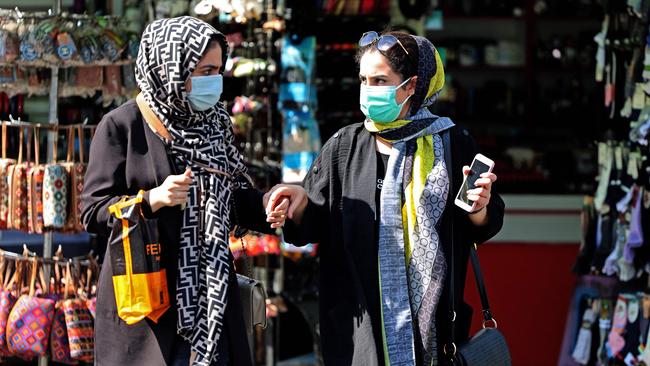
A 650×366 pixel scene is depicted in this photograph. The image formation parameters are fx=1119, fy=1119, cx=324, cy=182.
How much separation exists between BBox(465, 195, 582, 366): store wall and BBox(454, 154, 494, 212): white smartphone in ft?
10.9

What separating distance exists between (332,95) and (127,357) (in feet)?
9.50

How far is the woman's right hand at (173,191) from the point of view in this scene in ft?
10.2

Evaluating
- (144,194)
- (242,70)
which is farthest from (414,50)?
(242,70)

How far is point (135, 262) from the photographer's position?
321 centimetres

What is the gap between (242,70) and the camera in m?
5.78

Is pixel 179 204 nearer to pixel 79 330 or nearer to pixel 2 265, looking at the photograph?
pixel 79 330

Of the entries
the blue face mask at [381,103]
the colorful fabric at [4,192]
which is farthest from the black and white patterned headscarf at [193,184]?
the colorful fabric at [4,192]

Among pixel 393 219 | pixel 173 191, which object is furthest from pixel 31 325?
pixel 393 219

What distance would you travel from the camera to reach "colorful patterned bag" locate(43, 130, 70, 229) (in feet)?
15.0

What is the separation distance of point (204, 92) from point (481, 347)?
1.13m

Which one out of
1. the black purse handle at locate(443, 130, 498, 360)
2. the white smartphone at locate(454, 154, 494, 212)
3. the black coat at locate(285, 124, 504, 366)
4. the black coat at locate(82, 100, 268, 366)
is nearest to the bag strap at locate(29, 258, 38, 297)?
the black coat at locate(82, 100, 268, 366)

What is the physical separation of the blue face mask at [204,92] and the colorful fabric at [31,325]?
62.9 inches

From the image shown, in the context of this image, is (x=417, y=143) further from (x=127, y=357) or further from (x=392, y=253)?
(x=127, y=357)

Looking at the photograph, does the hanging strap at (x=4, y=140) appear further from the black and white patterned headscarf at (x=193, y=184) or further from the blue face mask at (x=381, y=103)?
the blue face mask at (x=381, y=103)
